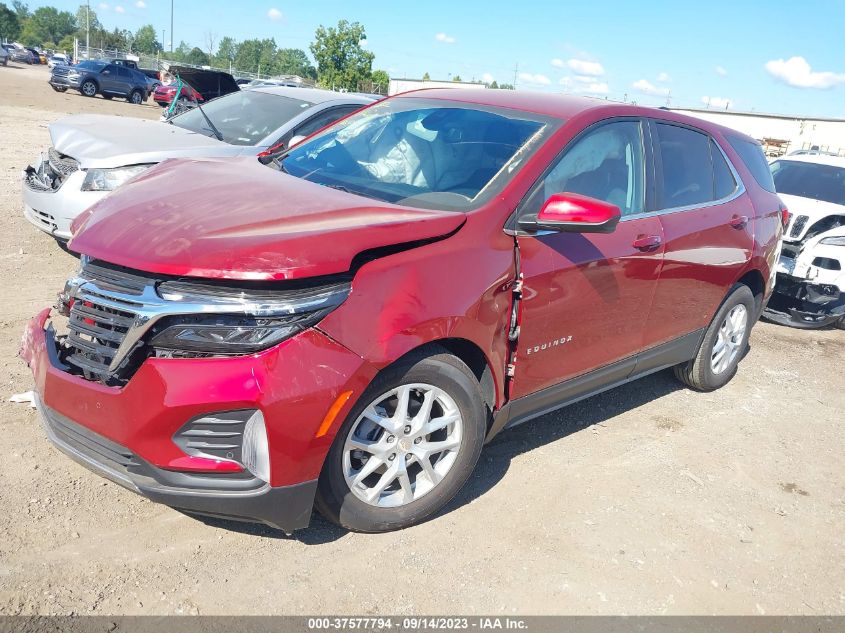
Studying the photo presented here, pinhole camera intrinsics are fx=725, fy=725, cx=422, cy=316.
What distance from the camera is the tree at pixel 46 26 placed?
109 metres

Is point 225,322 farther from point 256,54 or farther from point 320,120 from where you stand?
point 256,54

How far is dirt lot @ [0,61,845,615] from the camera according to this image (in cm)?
274

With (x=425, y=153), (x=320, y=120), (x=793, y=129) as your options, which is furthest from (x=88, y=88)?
(x=793, y=129)

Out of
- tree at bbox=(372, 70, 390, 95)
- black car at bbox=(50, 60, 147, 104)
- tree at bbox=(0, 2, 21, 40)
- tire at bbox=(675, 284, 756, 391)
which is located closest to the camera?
tire at bbox=(675, 284, 756, 391)

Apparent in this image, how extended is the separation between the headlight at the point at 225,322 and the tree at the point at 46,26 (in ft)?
406

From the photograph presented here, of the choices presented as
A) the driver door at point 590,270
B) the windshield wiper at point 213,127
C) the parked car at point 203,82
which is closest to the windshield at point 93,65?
the parked car at point 203,82

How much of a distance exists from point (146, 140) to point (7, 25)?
10606 centimetres

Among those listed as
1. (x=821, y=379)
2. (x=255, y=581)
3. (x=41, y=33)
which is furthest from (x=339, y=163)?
(x=41, y=33)

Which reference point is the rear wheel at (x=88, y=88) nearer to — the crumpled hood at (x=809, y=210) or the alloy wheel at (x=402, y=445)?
the crumpled hood at (x=809, y=210)

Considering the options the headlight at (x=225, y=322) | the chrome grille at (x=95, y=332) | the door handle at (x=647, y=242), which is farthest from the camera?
the door handle at (x=647, y=242)

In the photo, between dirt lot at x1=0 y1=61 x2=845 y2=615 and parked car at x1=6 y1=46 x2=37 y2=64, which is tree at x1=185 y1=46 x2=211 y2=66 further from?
dirt lot at x1=0 y1=61 x2=845 y2=615

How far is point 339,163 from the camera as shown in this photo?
12.7 ft

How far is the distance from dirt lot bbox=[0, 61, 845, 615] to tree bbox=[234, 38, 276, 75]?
113 metres

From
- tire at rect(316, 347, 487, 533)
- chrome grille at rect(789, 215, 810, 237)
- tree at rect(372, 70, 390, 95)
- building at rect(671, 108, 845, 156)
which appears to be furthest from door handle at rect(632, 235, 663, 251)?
tree at rect(372, 70, 390, 95)
